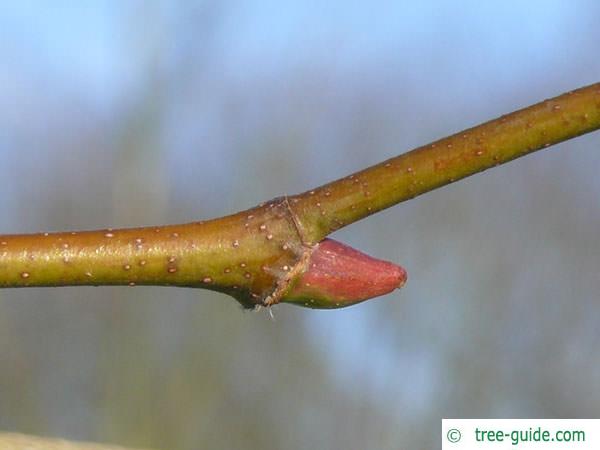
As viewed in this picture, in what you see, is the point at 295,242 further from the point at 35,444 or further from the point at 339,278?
the point at 35,444

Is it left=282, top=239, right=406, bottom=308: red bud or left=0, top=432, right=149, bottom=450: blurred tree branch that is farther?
left=0, top=432, right=149, bottom=450: blurred tree branch

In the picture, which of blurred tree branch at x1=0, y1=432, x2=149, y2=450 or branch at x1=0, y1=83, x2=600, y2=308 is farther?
blurred tree branch at x1=0, y1=432, x2=149, y2=450

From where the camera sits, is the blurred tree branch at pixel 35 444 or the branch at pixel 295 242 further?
the blurred tree branch at pixel 35 444

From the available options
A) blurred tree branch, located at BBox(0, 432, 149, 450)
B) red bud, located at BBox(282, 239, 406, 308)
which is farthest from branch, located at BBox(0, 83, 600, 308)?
blurred tree branch, located at BBox(0, 432, 149, 450)

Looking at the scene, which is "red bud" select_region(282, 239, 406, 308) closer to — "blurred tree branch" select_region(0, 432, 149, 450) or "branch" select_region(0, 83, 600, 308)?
"branch" select_region(0, 83, 600, 308)

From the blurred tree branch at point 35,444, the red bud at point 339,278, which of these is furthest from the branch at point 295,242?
the blurred tree branch at point 35,444

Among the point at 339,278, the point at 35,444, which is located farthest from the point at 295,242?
the point at 35,444

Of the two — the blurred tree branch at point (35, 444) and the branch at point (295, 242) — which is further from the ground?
the branch at point (295, 242)

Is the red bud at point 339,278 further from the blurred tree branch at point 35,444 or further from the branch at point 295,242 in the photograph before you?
the blurred tree branch at point 35,444

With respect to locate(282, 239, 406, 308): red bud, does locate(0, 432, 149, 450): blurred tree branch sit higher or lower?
lower
